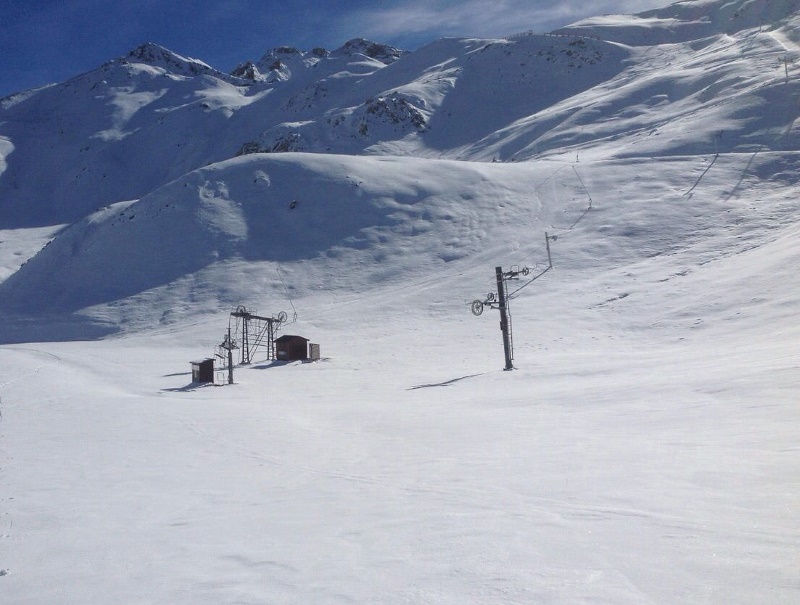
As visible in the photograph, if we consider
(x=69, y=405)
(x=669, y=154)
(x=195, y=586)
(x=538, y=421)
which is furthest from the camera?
(x=669, y=154)

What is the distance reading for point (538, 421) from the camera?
1466 centimetres

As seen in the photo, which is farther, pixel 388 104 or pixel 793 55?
pixel 388 104

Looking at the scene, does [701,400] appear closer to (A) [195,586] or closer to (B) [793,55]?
(A) [195,586]

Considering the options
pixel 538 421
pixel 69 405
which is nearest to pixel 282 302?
pixel 69 405

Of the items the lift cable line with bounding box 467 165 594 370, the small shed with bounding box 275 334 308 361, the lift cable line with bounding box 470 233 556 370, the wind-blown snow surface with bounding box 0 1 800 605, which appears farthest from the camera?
the small shed with bounding box 275 334 308 361

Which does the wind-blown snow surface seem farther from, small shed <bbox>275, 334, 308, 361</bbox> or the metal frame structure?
small shed <bbox>275, 334, 308, 361</bbox>

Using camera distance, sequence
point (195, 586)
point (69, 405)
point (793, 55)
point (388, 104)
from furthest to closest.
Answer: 1. point (388, 104)
2. point (793, 55)
3. point (69, 405)
4. point (195, 586)

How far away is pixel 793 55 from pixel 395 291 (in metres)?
79.7

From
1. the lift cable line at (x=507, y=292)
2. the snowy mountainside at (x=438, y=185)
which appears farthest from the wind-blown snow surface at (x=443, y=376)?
the lift cable line at (x=507, y=292)

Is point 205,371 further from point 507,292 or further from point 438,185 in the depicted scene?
point 438,185

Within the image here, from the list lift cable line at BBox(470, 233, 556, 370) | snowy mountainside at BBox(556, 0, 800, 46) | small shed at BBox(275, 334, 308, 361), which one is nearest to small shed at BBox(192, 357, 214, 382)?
small shed at BBox(275, 334, 308, 361)

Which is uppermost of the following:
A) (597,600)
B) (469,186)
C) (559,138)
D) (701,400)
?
(559,138)

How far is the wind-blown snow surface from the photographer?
19.5 ft

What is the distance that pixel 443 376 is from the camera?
30719 mm
